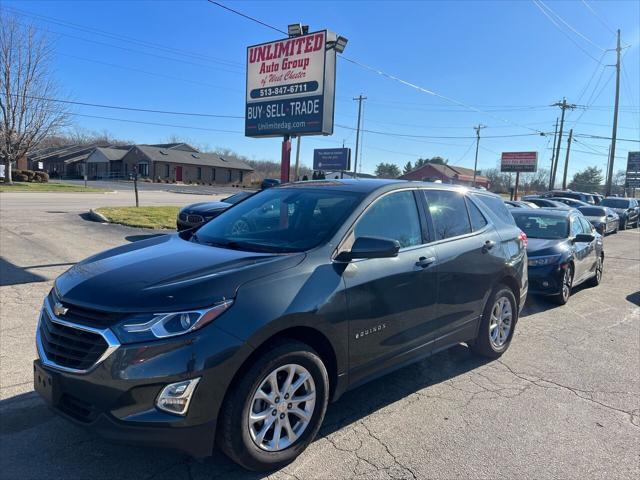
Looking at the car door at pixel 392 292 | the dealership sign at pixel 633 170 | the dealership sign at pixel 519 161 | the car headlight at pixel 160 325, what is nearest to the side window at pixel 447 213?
the car door at pixel 392 292

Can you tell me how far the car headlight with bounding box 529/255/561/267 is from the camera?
736 centimetres

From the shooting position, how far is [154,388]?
2.48 m

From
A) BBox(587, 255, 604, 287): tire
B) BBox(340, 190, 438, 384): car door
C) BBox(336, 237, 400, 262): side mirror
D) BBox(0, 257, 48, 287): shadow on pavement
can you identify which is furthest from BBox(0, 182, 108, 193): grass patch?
BBox(336, 237, 400, 262): side mirror

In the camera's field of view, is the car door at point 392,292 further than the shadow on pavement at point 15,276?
No

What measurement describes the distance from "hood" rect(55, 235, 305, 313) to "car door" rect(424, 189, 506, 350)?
5.20 ft

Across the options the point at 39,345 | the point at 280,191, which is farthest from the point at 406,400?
the point at 39,345

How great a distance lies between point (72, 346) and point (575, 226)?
857cm

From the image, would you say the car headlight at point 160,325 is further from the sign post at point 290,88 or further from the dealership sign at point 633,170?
the dealership sign at point 633,170

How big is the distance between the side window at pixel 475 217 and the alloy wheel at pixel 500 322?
78 centimetres

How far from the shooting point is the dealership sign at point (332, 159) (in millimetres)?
51094

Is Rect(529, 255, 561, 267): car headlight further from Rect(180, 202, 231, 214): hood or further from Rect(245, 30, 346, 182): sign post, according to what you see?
Rect(180, 202, 231, 214): hood

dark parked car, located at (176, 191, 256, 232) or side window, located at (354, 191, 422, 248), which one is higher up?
side window, located at (354, 191, 422, 248)

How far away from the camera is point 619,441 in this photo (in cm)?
346

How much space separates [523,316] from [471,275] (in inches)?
117
